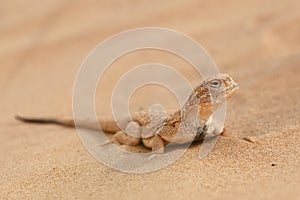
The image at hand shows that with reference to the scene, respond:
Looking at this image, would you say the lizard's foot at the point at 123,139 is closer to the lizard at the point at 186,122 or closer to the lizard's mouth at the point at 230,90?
the lizard at the point at 186,122

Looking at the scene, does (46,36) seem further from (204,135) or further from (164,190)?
(164,190)

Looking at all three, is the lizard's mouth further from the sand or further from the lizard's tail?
the lizard's tail

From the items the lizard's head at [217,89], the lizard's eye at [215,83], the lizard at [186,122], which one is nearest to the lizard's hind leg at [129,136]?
the lizard at [186,122]

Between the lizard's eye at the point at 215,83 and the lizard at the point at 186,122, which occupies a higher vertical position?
the lizard's eye at the point at 215,83

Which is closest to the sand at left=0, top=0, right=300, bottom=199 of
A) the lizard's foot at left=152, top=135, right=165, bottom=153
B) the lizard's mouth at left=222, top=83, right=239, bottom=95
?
the lizard's foot at left=152, top=135, right=165, bottom=153

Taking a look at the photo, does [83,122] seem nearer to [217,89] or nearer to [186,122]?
[186,122]

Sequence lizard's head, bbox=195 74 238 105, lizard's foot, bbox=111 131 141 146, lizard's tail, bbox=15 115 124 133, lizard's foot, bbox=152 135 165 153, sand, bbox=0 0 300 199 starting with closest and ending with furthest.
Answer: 1. sand, bbox=0 0 300 199
2. lizard's head, bbox=195 74 238 105
3. lizard's foot, bbox=152 135 165 153
4. lizard's foot, bbox=111 131 141 146
5. lizard's tail, bbox=15 115 124 133

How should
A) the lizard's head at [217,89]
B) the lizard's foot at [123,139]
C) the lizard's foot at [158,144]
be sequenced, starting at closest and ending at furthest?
1. the lizard's head at [217,89]
2. the lizard's foot at [158,144]
3. the lizard's foot at [123,139]
